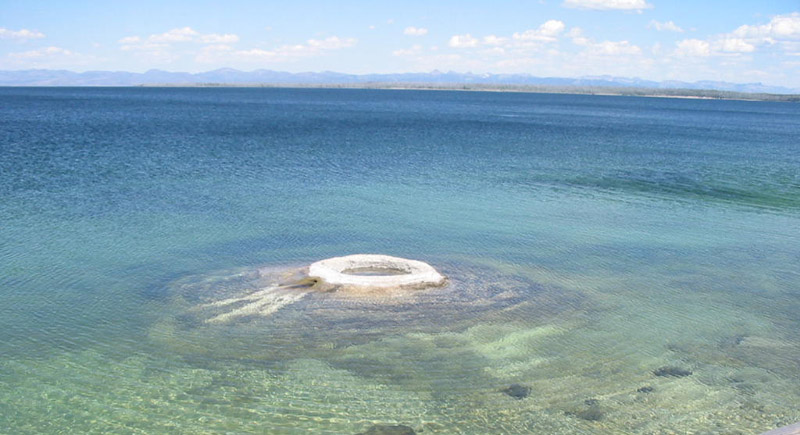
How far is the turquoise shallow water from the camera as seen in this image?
954 cm

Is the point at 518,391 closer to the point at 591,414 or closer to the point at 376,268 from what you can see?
the point at 591,414

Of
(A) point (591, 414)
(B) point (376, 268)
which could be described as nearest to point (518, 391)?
(A) point (591, 414)

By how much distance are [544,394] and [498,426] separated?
1.27 metres

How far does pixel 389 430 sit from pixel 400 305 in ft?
15.5

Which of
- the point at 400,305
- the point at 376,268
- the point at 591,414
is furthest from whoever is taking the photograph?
the point at 376,268

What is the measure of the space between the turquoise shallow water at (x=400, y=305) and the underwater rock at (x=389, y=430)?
16 centimetres

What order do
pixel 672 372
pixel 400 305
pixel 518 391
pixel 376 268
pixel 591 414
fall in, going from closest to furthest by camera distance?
pixel 591 414 → pixel 518 391 → pixel 672 372 → pixel 400 305 → pixel 376 268

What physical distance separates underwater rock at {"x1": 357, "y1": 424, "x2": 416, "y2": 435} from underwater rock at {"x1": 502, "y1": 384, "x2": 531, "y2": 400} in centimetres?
193

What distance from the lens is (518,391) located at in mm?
10078

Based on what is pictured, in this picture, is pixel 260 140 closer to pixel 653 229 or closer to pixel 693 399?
pixel 653 229

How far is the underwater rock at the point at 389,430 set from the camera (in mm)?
8844

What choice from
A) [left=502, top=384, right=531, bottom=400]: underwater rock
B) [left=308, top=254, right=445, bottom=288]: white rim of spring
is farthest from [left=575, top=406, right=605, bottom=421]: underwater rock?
[left=308, top=254, right=445, bottom=288]: white rim of spring

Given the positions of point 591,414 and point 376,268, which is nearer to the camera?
point 591,414

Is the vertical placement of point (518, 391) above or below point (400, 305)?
below
